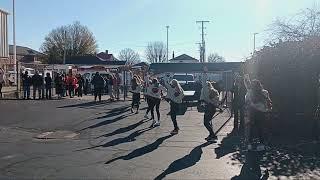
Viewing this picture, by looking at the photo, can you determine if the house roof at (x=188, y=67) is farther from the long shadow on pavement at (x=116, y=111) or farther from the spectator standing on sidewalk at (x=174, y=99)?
the spectator standing on sidewalk at (x=174, y=99)

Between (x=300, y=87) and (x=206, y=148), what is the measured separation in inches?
169

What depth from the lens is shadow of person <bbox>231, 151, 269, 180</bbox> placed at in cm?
937

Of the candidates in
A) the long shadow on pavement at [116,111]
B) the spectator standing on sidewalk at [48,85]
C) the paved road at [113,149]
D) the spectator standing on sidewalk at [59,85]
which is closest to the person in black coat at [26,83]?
the spectator standing on sidewalk at [48,85]

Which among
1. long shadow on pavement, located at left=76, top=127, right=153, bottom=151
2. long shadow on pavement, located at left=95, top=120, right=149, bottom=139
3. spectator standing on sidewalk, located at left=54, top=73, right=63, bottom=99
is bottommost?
long shadow on pavement, located at left=76, top=127, right=153, bottom=151

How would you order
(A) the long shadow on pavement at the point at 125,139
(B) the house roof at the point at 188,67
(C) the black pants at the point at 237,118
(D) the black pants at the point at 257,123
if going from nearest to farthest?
(D) the black pants at the point at 257,123
(A) the long shadow on pavement at the point at 125,139
(C) the black pants at the point at 237,118
(B) the house roof at the point at 188,67

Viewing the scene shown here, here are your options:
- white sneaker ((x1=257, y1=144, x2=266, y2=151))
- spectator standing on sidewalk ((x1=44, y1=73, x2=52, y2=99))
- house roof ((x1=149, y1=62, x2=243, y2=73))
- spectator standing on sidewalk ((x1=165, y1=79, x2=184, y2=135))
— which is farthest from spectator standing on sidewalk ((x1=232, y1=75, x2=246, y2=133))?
house roof ((x1=149, y1=62, x2=243, y2=73))

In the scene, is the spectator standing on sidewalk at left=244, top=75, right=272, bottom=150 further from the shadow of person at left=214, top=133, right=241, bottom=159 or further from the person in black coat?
the person in black coat

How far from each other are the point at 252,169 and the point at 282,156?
1.77 meters

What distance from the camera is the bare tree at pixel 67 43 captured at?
10775 cm

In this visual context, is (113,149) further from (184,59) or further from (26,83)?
(184,59)

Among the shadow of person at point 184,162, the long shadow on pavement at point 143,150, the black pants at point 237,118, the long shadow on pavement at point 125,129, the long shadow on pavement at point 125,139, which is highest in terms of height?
the black pants at point 237,118

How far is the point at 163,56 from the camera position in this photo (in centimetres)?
13625

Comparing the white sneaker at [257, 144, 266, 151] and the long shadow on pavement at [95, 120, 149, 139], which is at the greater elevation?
the white sneaker at [257, 144, 266, 151]

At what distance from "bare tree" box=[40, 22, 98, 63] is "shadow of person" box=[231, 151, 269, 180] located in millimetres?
95731
